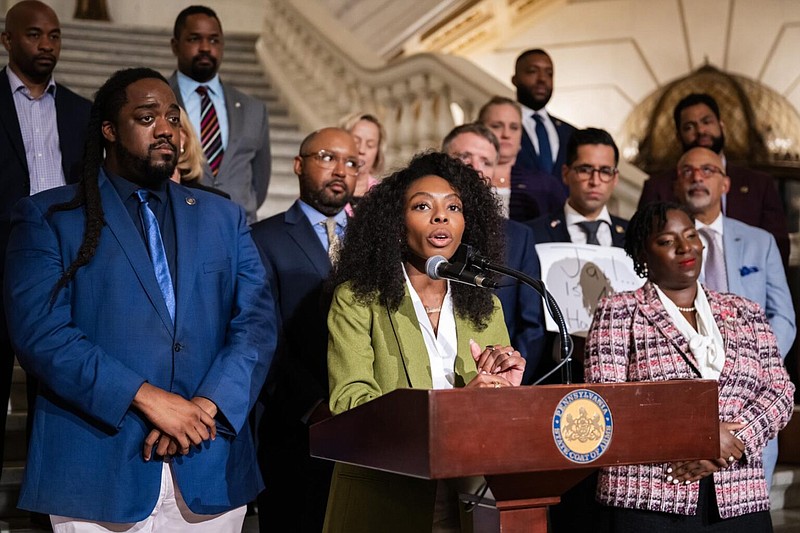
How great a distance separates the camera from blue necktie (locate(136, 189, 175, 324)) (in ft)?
10.3

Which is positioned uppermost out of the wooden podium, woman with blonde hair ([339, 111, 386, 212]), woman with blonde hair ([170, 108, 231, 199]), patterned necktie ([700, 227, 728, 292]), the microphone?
woman with blonde hair ([339, 111, 386, 212])

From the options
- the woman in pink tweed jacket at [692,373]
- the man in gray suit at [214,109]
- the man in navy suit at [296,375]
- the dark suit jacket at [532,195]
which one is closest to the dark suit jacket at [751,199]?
the dark suit jacket at [532,195]

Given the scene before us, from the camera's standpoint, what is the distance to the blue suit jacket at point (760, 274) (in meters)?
4.73

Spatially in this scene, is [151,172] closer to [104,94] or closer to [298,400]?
[104,94]

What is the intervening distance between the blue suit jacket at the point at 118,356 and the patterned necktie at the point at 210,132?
239 cm

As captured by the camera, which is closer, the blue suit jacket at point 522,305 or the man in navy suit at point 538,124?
the blue suit jacket at point 522,305

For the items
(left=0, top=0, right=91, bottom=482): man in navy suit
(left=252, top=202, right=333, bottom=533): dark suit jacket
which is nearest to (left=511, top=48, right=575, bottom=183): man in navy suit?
(left=252, top=202, right=333, bottom=533): dark suit jacket

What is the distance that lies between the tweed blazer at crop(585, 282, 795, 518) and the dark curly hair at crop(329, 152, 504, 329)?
530 mm

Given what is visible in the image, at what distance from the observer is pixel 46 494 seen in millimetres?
2936

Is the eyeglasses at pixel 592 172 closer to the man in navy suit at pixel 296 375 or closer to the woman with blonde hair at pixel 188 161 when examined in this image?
the man in navy suit at pixel 296 375

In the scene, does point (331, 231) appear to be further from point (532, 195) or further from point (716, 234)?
point (716, 234)

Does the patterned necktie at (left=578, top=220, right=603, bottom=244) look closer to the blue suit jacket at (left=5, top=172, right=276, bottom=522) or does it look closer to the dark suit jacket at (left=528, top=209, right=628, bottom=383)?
the dark suit jacket at (left=528, top=209, right=628, bottom=383)

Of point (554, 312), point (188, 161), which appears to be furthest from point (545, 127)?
point (554, 312)

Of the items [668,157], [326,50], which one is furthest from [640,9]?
[326,50]
